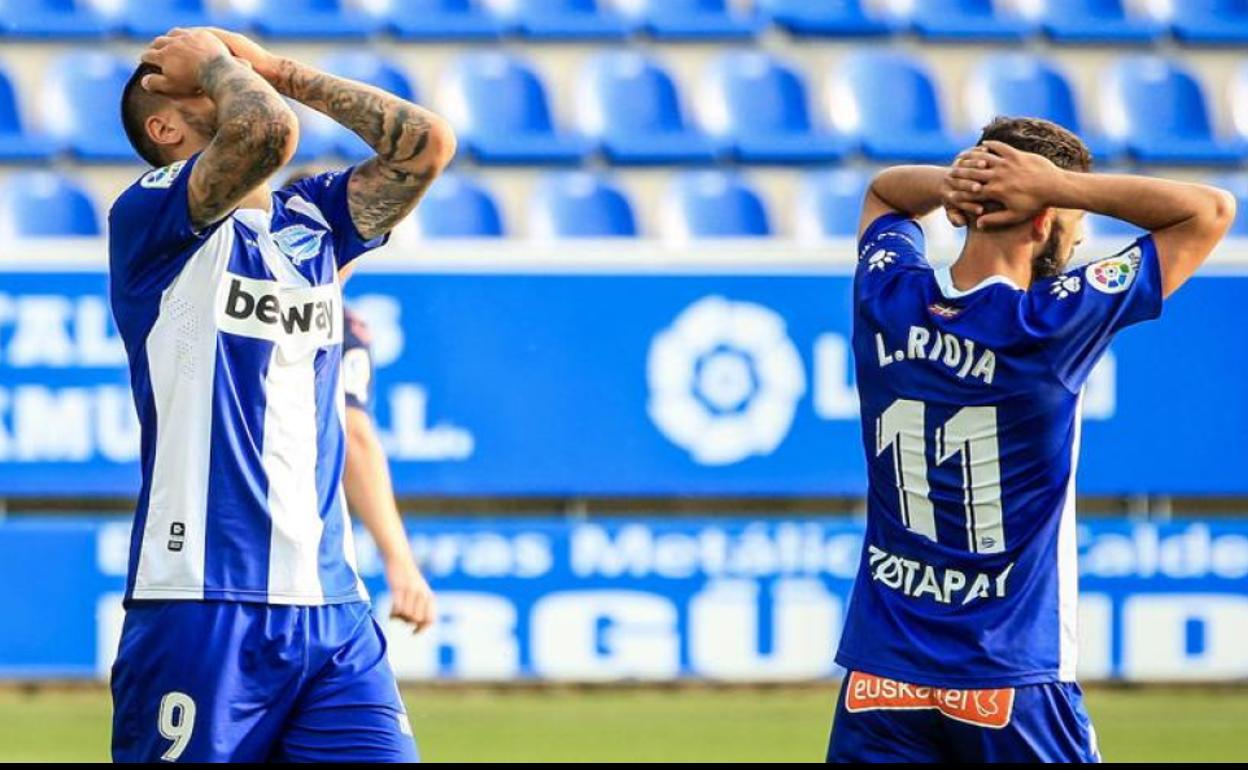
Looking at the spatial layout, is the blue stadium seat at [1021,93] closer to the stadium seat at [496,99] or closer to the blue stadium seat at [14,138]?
the stadium seat at [496,99]

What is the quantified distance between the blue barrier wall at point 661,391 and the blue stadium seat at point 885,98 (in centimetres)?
277

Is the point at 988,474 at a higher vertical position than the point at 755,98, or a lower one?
lower

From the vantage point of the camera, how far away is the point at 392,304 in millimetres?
9281

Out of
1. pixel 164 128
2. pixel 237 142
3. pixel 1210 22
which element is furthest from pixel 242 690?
pixel 1210 22

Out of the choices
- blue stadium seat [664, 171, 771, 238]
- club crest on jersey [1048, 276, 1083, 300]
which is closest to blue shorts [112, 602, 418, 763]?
club crest on jersey [1048, 276, 1083, 300]

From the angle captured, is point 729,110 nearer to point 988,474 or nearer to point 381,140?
point 381,140

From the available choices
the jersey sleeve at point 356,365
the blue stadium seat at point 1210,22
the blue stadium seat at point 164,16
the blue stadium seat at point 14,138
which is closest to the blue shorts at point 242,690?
the jersey sleeve at point 356,365

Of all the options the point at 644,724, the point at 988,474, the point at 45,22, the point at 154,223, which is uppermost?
the point at 45,22

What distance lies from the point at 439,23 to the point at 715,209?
7.15 ft

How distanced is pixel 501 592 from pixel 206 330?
5230mm

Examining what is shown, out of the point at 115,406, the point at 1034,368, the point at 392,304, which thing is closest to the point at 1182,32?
the point at 392,304

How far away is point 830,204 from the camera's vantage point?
1119 centimetres

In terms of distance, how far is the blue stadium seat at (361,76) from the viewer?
1125cm

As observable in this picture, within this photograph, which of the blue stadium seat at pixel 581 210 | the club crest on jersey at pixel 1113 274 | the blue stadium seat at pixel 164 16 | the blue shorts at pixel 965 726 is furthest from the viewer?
the blue stadium seat at pixel 164 16
